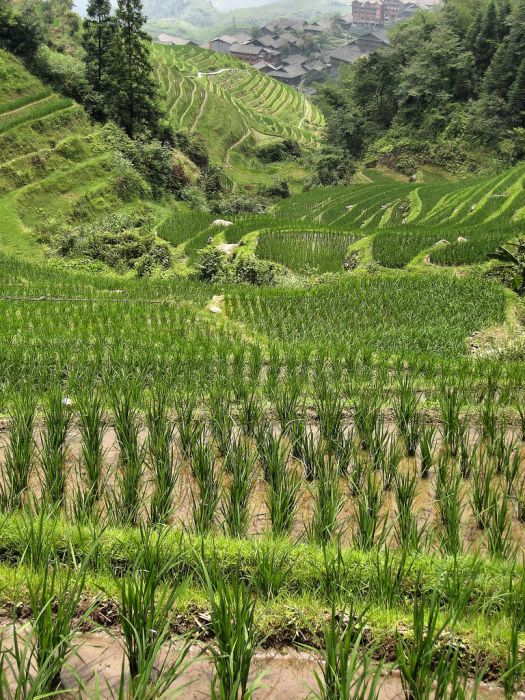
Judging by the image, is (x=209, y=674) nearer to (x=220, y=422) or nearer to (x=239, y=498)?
(x=239, y=498)

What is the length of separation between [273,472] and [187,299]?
890 centimetres

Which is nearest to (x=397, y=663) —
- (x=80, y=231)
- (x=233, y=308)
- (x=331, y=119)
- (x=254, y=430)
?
(x=254, y=430)

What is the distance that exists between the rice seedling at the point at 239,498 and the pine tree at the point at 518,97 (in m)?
43.2

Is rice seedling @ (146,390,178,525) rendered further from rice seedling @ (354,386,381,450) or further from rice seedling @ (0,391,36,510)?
rice seedling @ (354,386,381,450)

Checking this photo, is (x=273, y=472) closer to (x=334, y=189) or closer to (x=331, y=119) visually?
(x=334, y=189)

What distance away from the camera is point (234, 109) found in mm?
58156

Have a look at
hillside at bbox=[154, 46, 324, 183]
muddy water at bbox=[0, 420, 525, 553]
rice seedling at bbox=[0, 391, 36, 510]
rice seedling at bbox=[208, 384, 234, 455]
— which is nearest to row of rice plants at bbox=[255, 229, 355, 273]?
rice seedling at bbox=[208, 384, 234, 455]

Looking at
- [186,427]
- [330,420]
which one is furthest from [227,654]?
[330,420]

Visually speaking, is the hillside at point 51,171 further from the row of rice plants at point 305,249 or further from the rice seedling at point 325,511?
the rice seedling at point 325,511

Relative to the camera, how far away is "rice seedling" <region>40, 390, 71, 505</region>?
141 inches

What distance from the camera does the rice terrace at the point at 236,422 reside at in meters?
2.17

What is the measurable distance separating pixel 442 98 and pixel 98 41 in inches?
1121

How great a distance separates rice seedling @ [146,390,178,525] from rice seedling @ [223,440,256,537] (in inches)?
16.1

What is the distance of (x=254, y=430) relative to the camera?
15.0 ft
